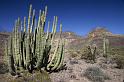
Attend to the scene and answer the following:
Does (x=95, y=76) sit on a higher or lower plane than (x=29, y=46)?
lower

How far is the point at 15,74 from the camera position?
850 centimetres

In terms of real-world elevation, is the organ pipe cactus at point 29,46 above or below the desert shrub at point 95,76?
above

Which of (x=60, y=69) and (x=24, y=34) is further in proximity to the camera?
(x=60, y=69)

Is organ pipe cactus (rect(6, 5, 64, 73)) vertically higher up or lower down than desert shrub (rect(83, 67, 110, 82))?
higher up

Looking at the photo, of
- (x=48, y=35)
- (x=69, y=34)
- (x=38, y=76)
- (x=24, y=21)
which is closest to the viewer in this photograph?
(x=38, y=76)

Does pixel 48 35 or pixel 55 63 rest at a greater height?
pixel 48 35

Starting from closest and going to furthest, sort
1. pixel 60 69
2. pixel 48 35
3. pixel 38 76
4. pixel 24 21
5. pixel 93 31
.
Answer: pixel 38 76
pixel 24 21
pixel 48 35
pixel 60 69
pixel 93 31

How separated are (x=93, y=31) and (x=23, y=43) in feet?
188

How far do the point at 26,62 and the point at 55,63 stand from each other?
176 centimetres

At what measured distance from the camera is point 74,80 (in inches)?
348

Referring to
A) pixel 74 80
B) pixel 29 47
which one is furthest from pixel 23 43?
pixel 74 80

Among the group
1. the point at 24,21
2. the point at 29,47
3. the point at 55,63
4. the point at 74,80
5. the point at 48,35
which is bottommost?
the point at 74,80

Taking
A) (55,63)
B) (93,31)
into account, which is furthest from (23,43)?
(93,31)

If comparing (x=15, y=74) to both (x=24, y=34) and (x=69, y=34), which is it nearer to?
(x=24, y=34)
